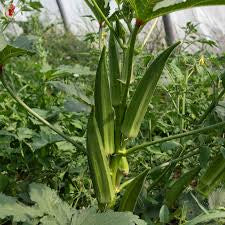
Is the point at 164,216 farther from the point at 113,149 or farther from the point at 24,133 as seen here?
the point at 24,133

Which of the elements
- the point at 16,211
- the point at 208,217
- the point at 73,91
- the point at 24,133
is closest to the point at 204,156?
the point at 208,217

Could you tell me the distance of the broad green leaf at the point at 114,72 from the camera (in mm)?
1329

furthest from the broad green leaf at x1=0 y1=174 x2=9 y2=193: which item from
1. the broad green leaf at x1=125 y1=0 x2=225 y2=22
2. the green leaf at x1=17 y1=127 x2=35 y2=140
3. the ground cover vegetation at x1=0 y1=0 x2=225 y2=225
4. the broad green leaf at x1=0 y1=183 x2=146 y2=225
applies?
the broad green leaf at x1=125 y1=0 x2=225 y2=22

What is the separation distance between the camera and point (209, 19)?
921cm

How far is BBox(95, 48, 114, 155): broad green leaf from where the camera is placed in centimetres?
131

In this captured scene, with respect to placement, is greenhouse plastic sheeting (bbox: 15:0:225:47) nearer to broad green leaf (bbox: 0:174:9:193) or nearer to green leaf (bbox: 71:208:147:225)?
broad green leaf (bbox: 0:174:9:193)

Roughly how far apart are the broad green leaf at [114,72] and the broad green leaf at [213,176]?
32 centimetres

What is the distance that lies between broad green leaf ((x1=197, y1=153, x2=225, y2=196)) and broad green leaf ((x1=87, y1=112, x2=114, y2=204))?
Result: 281 mm

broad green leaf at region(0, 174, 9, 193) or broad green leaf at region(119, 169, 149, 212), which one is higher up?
broad green leaf at region(0, 174, 9, 193)

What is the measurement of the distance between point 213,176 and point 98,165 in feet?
1.13

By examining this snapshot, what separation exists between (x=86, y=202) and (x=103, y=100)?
1.36ft

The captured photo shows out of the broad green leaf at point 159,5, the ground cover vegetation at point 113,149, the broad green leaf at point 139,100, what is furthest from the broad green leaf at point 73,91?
the broad green leaf at point 159,5

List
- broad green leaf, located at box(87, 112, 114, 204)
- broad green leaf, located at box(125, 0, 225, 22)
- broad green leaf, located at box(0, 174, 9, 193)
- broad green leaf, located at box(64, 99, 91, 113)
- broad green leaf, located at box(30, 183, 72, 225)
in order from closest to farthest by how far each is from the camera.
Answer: broad green leaf, located at box(125, 0, 225, 22)
broad green leaf, located at box(30, 183, 72, 225)
broad green leaf, located at box(87, 112, 114, 204)
broad green leaf, located at box(64, 99, 91, 113)
broad green leaf, located at box(0, 174, 9, 193)

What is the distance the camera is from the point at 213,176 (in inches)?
55.6
